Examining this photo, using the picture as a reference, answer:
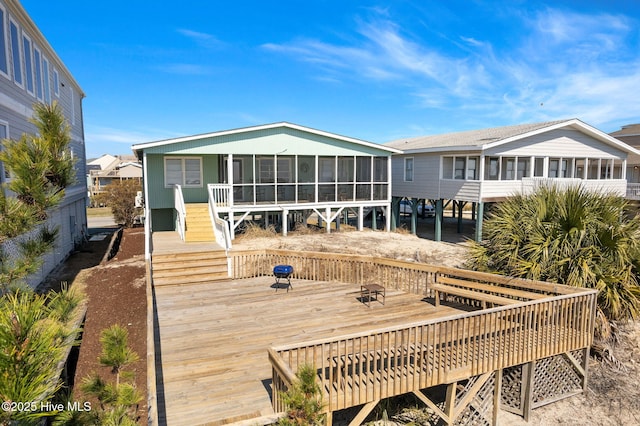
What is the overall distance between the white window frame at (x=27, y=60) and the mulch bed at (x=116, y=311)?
6352 mm

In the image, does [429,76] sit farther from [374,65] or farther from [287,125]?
[287,125]

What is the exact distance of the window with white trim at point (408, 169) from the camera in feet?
75.1

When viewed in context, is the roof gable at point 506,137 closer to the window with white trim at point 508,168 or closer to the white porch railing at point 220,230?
the window with white trim at point 508,168

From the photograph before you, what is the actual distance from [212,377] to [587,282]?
7877mm

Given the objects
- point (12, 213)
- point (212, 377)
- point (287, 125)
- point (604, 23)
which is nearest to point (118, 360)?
point (12, 213)

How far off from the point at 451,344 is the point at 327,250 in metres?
8.77

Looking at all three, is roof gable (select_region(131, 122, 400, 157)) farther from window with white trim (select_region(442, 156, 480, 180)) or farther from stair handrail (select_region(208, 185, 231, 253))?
window with white trim (select_region(442, 156, 480, 180))

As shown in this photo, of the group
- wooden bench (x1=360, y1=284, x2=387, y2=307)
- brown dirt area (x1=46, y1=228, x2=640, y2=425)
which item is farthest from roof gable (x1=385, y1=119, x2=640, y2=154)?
wooden bench (x1=360, y1=284, x2=387, y2=307)

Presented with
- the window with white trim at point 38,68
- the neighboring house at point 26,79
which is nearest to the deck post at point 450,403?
the neighboring house at point 26,79

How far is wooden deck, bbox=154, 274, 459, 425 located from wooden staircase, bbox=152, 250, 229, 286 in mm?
380

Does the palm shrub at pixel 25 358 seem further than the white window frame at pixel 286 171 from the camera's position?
No

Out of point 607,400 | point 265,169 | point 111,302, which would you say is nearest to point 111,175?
point 265,169

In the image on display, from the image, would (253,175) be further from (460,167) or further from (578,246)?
(578,246)

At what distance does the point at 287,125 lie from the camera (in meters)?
18.0
